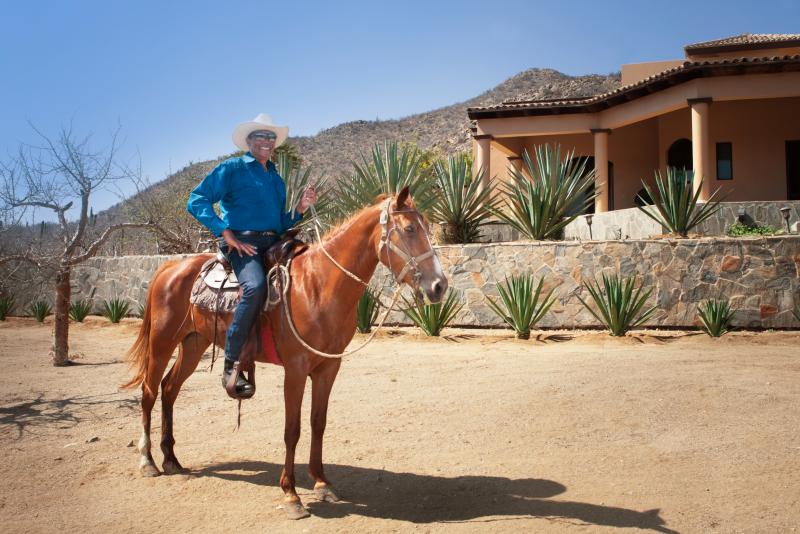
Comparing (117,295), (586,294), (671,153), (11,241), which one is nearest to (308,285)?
(586,294)

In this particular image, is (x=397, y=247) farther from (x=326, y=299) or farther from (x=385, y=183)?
(x=385, y=183)

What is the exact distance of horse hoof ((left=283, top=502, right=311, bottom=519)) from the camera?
4223 mm

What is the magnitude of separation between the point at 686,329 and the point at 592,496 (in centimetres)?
873

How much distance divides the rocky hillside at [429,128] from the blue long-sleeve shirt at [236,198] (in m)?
50.1

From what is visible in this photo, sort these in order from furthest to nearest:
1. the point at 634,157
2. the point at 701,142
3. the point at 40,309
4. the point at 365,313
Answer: the point at 634,157
the point at 40,309
the point at 701,142
the point at 365,313

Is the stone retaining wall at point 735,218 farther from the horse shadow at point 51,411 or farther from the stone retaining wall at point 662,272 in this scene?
the horse shadow at point 51,411

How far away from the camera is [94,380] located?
30.3ft

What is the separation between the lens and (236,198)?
4.96m

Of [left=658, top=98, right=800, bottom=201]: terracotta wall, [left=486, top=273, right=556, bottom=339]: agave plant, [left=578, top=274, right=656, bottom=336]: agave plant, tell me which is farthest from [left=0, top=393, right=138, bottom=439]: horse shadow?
[left=658, top=98, right=800, bottom=201]: terracotta wall

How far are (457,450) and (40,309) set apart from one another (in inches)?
661

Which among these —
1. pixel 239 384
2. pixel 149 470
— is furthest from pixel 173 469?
pixel 239 384

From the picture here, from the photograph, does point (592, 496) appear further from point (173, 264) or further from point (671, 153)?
point (671, 153)

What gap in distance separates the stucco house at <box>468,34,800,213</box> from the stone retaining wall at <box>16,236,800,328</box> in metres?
4.64

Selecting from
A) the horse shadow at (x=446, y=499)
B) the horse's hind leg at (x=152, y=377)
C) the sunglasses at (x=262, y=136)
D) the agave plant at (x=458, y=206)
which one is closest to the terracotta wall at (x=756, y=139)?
the agave plant at (x=458, y=206)
